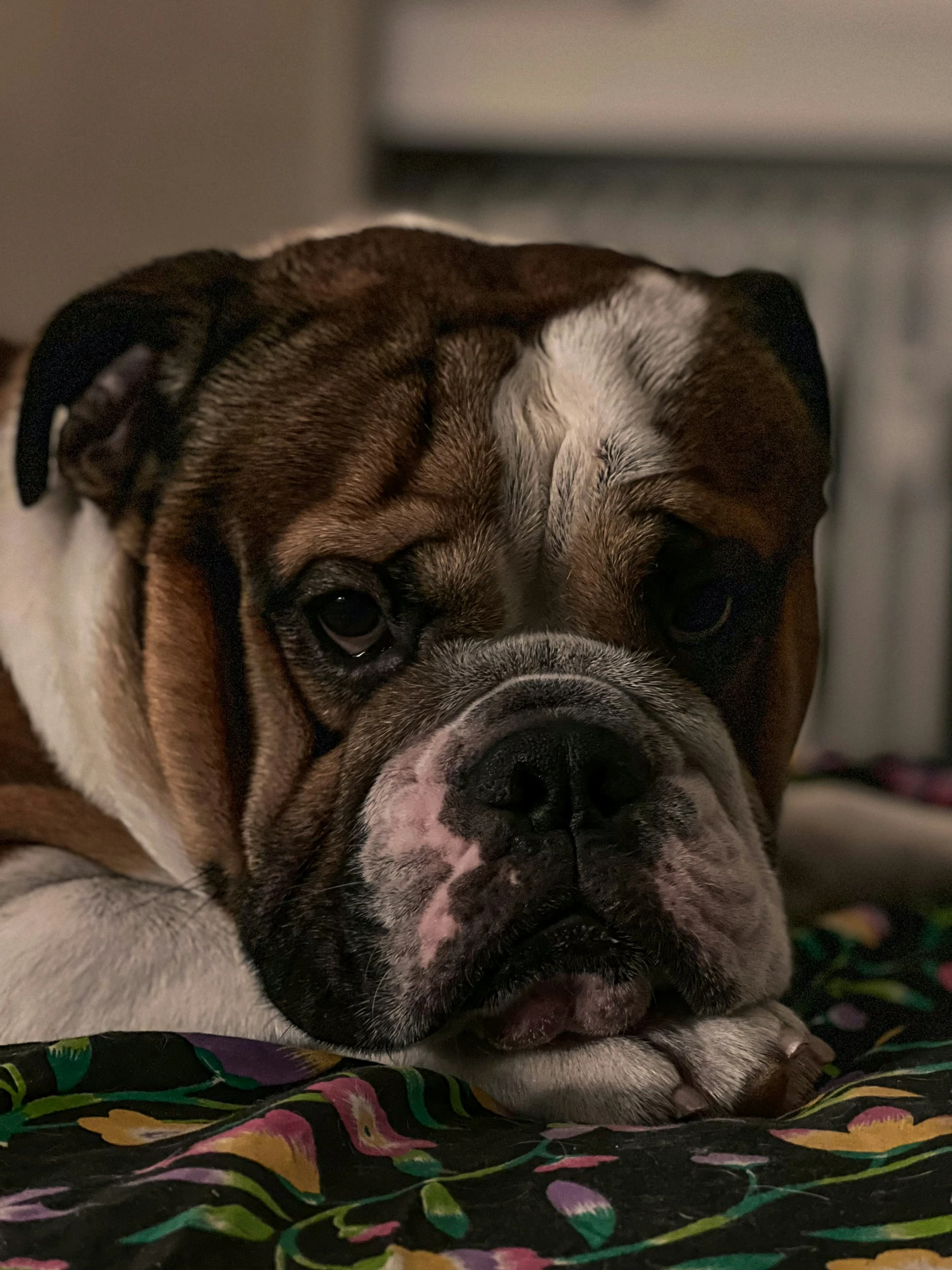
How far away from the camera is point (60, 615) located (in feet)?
5.73

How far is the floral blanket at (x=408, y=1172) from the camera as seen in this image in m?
0.88

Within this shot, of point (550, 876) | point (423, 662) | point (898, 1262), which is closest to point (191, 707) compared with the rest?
point (423, 662)

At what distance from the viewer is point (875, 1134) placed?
1.14 m

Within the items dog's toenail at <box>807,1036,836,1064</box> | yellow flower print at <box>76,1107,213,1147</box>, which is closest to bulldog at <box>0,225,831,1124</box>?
dog's toenail at <box>807,1036,836,1064</box>

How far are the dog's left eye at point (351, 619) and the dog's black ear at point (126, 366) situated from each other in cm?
32

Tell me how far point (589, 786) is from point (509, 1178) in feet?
1.22

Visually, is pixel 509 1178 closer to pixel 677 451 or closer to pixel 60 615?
pixel 677 451

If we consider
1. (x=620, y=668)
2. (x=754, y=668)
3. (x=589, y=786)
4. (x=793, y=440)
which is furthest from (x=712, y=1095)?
(x=793, y=440)

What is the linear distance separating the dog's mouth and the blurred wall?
5.94ft

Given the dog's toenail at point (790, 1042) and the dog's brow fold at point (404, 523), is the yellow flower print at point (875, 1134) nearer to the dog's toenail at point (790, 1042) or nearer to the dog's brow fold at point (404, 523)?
the dog's toenail at point (790, 1042)

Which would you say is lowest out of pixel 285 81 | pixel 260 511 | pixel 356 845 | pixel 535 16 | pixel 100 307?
pixel 356 845

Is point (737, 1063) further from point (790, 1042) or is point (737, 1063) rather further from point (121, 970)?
point (121, 970)

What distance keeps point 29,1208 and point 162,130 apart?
3.04 meters

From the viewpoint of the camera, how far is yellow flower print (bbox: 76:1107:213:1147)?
1104mm
